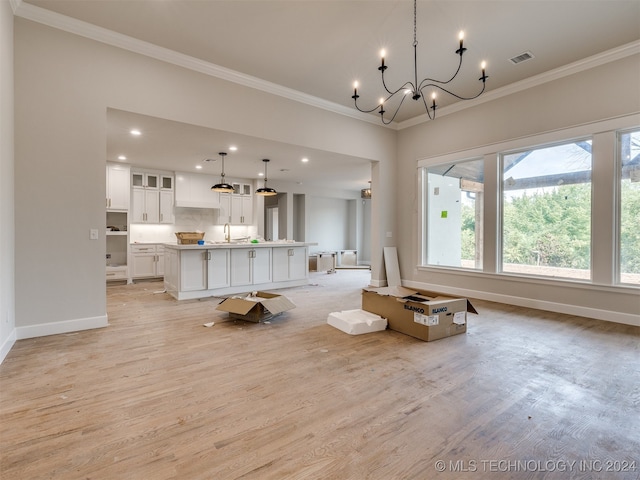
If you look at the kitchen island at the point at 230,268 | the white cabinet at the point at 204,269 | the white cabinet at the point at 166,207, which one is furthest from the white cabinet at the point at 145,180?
the white cabinet at the point at 204,269

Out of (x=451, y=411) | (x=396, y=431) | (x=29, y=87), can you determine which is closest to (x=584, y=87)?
(x=451, y=411)

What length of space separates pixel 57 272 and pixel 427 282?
19.5ft

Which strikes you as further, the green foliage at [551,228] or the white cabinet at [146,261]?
the white cabinet at [146,261]

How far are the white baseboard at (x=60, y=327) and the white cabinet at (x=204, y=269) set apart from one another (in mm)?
1568

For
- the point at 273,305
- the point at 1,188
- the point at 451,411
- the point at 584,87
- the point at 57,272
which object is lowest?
the point at 451,411

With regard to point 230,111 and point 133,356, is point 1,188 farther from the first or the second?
point 230,111

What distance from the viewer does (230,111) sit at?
4.58 m

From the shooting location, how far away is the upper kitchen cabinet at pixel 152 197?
7.27 metres

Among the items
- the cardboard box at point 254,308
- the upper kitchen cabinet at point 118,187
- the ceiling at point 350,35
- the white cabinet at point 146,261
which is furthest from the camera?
the white cabinet at point 146,261

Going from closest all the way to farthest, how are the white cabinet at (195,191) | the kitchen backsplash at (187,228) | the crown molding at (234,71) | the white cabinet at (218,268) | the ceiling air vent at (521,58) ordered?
the crown molding at (234,71) → the ceiling air vent at (521,58) → the white cabinet at (218,268) → the kitchen backsplash at (187,228) → the white cabinet at (195,191)

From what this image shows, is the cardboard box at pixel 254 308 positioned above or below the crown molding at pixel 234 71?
below

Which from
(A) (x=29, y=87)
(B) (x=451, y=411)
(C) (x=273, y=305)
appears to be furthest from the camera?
(C) (x=273, y=305)

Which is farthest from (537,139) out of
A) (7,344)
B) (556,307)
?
(7,344)

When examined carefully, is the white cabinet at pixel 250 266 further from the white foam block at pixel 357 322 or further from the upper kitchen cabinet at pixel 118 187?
the upper kitchen cabinet at pixel 118 187
